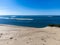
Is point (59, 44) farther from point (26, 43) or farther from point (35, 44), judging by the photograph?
point (26, 43)

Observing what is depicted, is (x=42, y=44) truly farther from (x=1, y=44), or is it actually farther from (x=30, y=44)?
(x=1, y=44)

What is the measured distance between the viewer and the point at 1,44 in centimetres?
523

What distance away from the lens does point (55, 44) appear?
17.7 ft

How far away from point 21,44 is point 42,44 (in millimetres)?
1087

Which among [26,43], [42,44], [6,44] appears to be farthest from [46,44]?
[6,44]

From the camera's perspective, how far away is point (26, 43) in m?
5.46

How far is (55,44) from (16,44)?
6.68 feet

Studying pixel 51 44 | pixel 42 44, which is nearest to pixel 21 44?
pixel 42 44

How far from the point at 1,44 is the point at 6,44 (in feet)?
0.82

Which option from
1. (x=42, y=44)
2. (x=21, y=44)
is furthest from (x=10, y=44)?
(x=42, y=44)

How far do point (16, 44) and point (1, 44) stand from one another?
2.48 feet

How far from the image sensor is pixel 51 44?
5.43m

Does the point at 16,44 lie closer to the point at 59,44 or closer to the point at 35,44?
the point at 35,44

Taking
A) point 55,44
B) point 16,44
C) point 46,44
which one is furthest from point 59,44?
point 16,44
